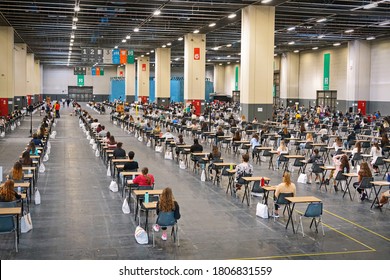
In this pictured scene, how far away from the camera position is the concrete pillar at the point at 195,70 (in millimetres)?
46469

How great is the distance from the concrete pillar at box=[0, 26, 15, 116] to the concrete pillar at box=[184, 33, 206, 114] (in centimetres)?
1523

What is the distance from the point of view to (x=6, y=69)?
42406 millimetres

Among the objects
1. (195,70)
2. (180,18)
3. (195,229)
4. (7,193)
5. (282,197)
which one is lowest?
(195,229)

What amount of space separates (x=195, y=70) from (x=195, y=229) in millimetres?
35903

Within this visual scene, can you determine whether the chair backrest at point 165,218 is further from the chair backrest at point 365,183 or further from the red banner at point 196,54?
the red banner at point 196,54

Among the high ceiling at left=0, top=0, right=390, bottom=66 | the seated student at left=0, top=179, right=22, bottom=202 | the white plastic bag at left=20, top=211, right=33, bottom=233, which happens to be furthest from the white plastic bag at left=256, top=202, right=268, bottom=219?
the high ceiling at left=0, top=0, right=390, bottom=66

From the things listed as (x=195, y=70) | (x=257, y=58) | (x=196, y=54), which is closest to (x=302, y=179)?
(x=257, y=58)

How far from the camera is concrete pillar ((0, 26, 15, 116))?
42.2 metres

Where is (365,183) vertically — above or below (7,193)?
below

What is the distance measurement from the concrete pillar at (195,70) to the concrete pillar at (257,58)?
14.0 m

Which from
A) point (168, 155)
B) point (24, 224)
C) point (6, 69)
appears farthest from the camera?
point (6, 69)

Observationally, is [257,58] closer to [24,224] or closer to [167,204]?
[167,204]

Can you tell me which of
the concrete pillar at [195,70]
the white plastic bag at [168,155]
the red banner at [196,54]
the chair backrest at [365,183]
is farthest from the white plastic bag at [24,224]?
the red banner at [196,54]

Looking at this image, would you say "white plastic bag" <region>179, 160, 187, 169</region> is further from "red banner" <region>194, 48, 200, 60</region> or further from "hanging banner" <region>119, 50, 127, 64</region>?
"hanging banner" <region>119, 50, 127, 64</region>
